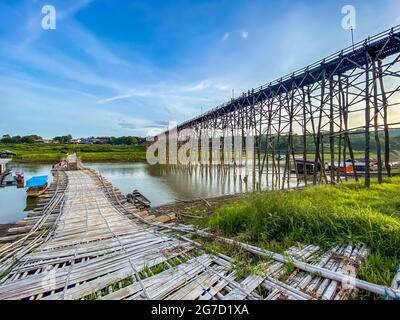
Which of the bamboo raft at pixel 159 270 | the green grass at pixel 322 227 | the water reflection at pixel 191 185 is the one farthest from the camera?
the water reflection at pixel 191 185

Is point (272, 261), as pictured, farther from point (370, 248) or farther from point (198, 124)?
point (198, 124)

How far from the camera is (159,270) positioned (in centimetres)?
298

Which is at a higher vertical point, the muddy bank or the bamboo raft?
the bamboo raft

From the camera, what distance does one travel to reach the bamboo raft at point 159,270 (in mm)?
2377

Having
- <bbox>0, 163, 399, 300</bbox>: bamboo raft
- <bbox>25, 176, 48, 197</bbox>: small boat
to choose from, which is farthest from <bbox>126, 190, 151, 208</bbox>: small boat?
<bbox>25, 176, 48, 197</bbox>: small boat

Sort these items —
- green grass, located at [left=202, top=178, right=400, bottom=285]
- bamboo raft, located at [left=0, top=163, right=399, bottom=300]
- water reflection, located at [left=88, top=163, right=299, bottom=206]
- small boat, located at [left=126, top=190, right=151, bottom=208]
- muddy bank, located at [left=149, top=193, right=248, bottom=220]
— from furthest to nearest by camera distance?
water reflection, located at [left=88, top=163, right=299, bottom=206] → small boat, located at [left=126, top=190, right=151, bottom=208] → muddy bank, located at [left=149, top=193, right=248, bottom=220] → green grass, located at [left=202, top=178, right=400, bottom=285] → bamboo raft, located at [left=0, top=163, right=399, bottom=300]

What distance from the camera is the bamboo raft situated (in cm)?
238

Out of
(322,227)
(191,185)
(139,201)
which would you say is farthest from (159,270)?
(191,185)

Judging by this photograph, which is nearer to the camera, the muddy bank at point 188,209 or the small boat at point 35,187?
the muddy bank at point 188,209

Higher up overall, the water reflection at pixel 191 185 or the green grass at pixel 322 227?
the green grass at pixel 322 227

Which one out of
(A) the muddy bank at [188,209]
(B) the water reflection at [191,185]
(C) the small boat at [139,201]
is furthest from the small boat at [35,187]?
(A) the muddy bank at [188,209]

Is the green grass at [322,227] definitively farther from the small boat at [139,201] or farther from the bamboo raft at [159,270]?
the small boat at [139,201]

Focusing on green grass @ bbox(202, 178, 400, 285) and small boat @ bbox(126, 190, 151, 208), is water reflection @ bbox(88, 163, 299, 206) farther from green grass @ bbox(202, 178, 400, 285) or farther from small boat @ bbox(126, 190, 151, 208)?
green grass @ bbox(202, 178, 400, 285)

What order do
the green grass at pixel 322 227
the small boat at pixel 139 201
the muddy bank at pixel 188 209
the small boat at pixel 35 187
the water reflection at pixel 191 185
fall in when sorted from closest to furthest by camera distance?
the green grass at pixel 322 227, the muddy bank at pixel 188 209, the small boat at pixel 139 201, the small boat at pixel 35 187, the water reflection at pixel 191 185
